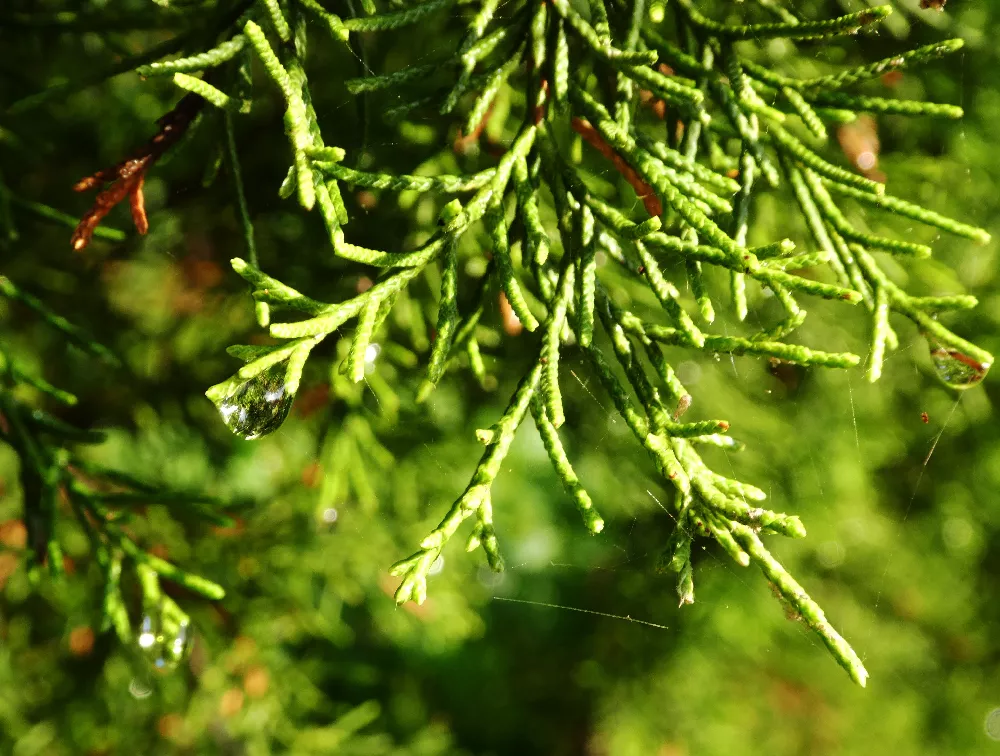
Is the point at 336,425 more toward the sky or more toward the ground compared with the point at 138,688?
more toward the sky

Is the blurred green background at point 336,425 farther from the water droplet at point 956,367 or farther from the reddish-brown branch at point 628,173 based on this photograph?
the water droplet at point 956,367

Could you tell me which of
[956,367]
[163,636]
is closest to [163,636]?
[163,636]

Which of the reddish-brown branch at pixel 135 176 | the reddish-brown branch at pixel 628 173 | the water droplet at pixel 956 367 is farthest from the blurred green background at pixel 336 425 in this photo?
the water droplet at pixel 956 367

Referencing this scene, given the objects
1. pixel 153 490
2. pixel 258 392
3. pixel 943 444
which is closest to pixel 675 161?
pixel 258 392

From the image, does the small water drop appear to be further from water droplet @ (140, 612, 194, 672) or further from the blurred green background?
the blurred green background

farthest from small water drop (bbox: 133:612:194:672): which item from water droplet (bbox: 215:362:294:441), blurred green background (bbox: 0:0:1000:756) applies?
water droplet (bbox: 215:362:294:441)

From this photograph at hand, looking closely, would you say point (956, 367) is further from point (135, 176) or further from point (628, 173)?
point (135, 176)
